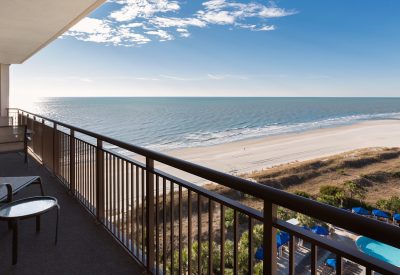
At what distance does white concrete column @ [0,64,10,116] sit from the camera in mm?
9969

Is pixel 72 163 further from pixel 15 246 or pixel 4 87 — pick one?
pixel 4 87

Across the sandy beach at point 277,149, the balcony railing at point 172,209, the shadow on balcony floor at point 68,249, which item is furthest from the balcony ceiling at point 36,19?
the sandy beach at point 277,149

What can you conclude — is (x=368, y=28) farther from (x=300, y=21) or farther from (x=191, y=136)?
(x=191, y=136)

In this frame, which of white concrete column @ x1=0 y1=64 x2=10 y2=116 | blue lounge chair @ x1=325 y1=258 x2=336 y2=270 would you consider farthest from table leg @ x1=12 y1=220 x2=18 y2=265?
white concrete column @ x1=0 y1=64 x2=10 y2=116

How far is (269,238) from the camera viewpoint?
1.17 meters

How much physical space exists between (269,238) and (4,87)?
11340mm

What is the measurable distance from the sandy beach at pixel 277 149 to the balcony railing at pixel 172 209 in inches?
517

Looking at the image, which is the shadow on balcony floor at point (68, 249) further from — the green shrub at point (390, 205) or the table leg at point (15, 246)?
the green shrub at point (390, 205)

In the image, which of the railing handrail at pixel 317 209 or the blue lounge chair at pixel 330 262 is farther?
the blue lounge chair at pixel 330 262

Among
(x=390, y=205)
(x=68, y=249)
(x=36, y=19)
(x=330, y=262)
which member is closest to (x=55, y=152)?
(x=36, y=19)

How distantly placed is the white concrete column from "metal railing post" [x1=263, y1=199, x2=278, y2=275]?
11.3 meters

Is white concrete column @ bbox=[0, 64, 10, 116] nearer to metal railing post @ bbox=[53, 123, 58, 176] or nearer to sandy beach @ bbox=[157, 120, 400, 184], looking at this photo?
metal railing post @ bbox=[53, 123, 58, 176]

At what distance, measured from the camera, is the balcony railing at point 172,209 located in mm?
924

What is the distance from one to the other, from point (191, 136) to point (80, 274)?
30.5 m
